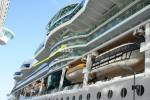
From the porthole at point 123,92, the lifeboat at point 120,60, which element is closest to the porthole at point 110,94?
the porthole at point 123,92

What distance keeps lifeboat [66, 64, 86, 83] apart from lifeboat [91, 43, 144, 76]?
13.3 ft

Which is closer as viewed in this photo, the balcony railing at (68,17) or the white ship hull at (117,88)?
the white ship hull at (117,88)

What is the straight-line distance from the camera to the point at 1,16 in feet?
290

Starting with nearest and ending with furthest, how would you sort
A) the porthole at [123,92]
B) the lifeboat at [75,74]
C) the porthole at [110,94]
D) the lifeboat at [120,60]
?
the porthole at [123,92] → the porthole at [110,94] → the lifeboat at [120,60] → the lifeboat at [75,74]

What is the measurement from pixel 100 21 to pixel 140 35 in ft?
57.0

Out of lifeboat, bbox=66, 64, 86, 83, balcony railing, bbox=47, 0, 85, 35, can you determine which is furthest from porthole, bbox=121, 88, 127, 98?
balcony railing, bbox=47, 0, 85, 35

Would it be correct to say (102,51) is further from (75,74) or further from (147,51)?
(147,51)

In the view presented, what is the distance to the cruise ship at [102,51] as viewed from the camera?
1783cm

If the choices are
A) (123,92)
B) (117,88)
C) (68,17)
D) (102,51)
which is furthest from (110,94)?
(68,17)

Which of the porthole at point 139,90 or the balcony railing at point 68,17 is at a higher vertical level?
the balcony railing at point 68,17

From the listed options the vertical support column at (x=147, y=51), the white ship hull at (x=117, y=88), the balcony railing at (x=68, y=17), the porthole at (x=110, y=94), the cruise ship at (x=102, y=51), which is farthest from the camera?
the balcony railing at (x=68, y=17)

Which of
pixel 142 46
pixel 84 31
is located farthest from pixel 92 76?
pixel 84 31

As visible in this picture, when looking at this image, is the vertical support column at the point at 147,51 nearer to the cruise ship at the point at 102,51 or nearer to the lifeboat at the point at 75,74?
the cruise ship at the point at 102,51

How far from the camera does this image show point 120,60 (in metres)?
20.7
